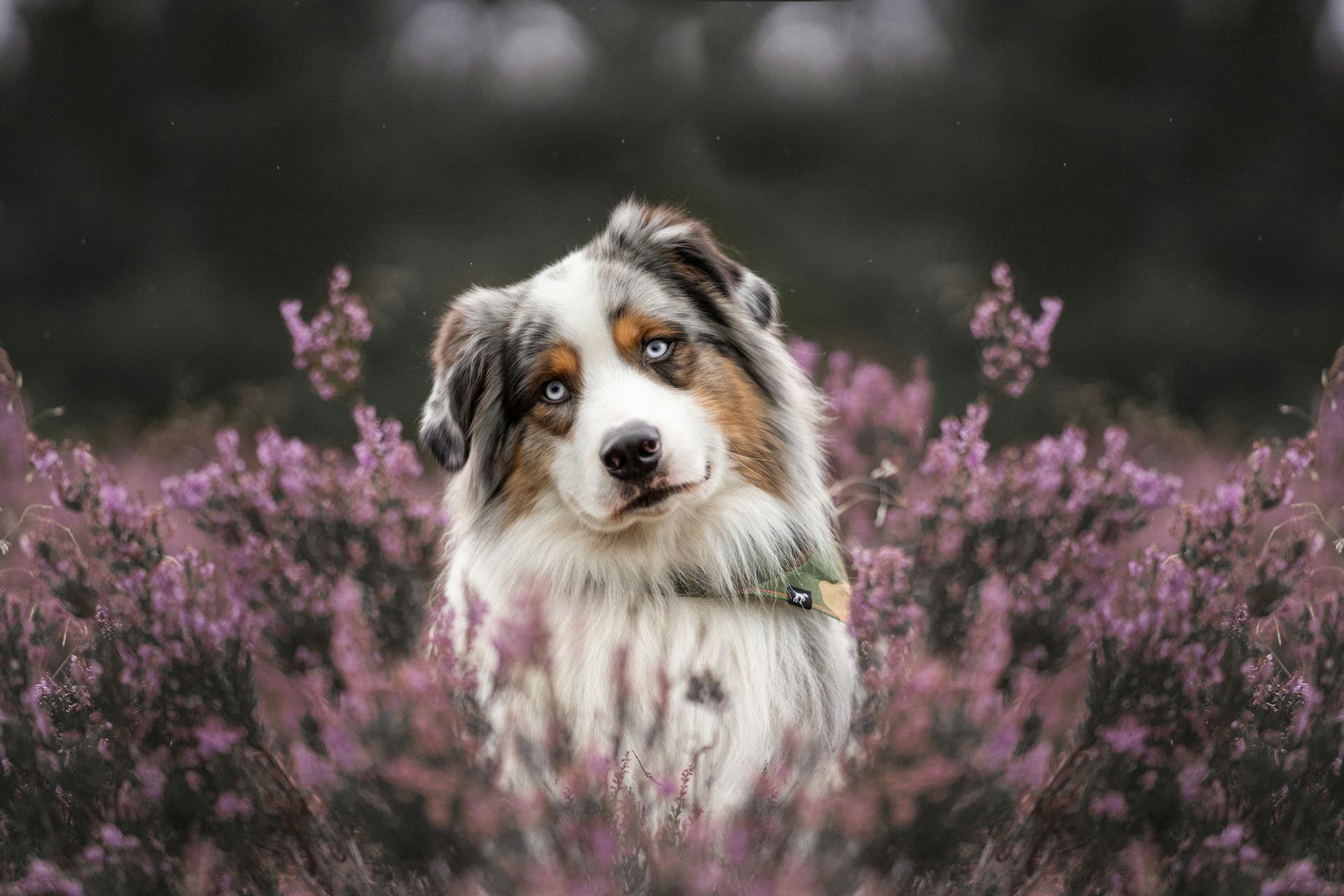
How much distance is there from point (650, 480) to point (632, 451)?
0.09 m

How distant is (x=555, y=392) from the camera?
2.54m

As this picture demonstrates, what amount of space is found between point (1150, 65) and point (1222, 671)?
1.60m

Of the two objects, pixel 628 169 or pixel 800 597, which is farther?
pixel 628 169

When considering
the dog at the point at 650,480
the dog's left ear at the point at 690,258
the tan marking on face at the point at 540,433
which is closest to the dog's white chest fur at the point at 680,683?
the dog at the point at 650,480

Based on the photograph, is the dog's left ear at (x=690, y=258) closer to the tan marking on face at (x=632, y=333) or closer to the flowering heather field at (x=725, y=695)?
the tan marking on face at (x=632, y=333)

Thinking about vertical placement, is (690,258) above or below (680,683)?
above

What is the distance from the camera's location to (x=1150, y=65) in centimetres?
269

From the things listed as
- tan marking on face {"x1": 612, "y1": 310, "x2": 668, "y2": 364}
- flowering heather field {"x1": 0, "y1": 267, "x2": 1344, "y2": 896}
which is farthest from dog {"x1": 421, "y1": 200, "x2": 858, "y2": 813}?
flowering heather field {"x1": 0, "y1": 267, "x2": 1344, "y2": 896}

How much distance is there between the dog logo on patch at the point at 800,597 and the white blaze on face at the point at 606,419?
1.02 feet

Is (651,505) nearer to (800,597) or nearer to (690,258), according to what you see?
(800,597)

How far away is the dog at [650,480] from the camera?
7.54 ft

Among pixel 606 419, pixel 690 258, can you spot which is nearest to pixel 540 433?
pixel 606 419

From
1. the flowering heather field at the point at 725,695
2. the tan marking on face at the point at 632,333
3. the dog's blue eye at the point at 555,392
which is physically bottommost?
the flowering heather field at the point at 725,695

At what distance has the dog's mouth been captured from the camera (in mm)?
2271
